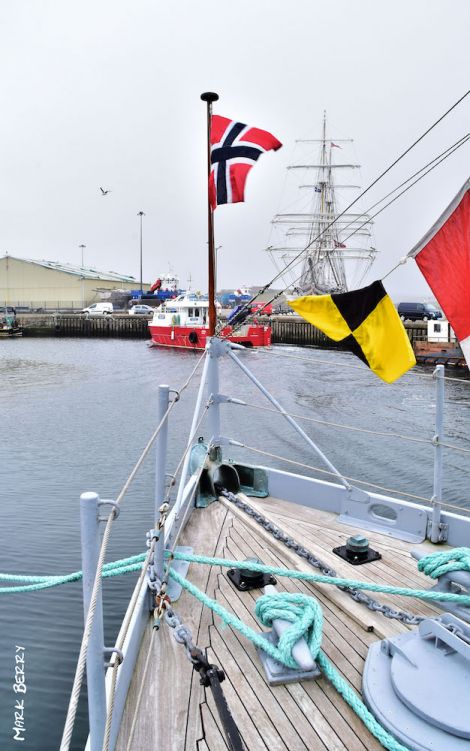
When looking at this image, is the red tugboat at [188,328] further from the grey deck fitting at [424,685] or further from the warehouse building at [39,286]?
the warehouse building at [39,286]

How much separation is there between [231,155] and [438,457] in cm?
438

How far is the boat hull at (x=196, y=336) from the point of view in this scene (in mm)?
42312

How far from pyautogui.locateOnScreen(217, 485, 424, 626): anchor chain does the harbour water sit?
5.45ft

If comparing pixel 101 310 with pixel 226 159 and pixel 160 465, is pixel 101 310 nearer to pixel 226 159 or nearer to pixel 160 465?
pixel 226 159

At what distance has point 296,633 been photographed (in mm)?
3053

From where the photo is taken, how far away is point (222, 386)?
27.2m

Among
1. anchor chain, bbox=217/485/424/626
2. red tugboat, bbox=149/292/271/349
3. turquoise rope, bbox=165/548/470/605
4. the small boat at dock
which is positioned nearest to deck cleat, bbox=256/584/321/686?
turquoise rope, bbox=165/548/470/605

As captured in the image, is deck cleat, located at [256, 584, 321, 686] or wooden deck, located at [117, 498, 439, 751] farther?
deck cleat, located at [256, 584, 321, 686]

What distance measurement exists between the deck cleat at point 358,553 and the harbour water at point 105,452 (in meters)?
1.65

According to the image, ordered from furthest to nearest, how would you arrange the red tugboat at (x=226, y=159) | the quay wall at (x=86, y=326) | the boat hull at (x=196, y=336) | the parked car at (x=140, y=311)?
1. the parked car at (x=140, y=311)
2. the quay wall at (x=86, y=326)
3. the boat hull at (x=196, y=336)
4. the red tugboat at (x=226, y=159)

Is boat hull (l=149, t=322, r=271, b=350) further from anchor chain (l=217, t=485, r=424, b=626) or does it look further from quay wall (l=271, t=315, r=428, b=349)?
anchor chain (l=217, t=485, r=424, b=626)

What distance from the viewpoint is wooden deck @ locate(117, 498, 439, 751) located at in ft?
8.75

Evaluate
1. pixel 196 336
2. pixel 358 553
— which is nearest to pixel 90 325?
pixel 196 336

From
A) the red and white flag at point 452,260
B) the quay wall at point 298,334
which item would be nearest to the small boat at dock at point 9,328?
the quay wall at point 298,334
